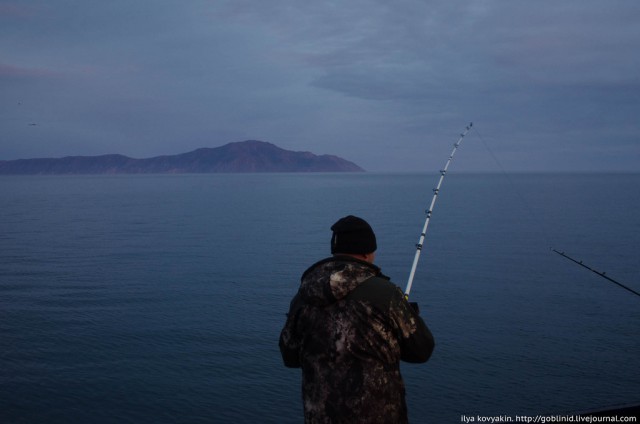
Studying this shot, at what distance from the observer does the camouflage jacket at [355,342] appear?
3.28 m

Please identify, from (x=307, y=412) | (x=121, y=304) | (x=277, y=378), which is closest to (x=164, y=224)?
(x=121, y=304)

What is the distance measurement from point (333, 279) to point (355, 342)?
385mm

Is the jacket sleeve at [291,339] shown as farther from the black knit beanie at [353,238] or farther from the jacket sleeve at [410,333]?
the jacket sleeve at [410,333]

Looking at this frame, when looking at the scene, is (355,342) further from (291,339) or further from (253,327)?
(253,327)

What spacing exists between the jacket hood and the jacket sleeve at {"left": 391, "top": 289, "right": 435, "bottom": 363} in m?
0.24

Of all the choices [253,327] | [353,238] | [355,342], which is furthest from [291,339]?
[253,327]

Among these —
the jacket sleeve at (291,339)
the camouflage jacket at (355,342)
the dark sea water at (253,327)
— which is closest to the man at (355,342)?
the camouflage jacket at (355,342)

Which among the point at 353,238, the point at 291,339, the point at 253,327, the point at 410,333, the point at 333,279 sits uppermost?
the point at 353,238

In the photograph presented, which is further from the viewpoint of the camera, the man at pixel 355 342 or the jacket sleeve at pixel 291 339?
the jacket sleeve at pixel 291 339

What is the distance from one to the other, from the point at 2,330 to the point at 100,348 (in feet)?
13.2

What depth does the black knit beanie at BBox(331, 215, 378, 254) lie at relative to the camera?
355 cm

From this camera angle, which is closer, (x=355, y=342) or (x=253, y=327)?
(x=355, y=342)

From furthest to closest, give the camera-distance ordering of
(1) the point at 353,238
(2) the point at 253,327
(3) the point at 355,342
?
(2) the point at 253,327, (1) the point at 353,238, (3) the point at 355,342

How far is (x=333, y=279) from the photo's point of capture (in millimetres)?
3285
